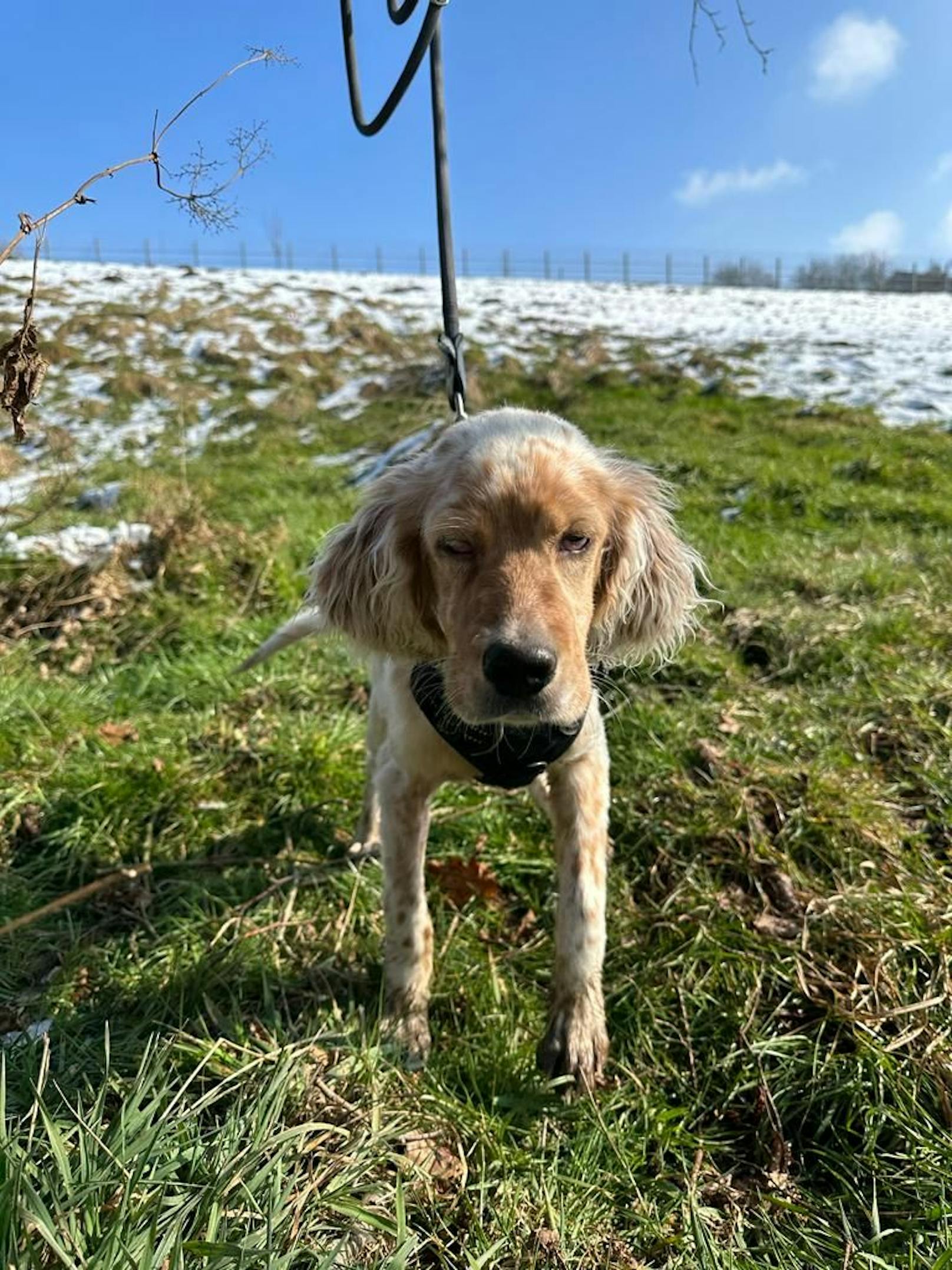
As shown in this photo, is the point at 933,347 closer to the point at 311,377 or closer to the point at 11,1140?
the point at 311,377

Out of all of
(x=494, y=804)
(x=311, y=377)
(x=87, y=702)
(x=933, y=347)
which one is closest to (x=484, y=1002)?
(x=494, y=804)

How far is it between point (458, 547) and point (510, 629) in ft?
1.30

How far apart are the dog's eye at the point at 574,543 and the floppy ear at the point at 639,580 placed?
28cm

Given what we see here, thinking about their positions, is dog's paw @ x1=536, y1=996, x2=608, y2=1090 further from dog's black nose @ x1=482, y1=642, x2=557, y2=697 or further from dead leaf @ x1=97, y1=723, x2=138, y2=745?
dead leaf @ x1=97, y1=723, x2=138, y2=745

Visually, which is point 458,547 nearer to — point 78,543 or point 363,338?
point 78,543

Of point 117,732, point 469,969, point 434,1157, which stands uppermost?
point 117,732

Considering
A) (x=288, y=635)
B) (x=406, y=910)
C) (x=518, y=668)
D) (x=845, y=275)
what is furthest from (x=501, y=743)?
(x=845, y=275)

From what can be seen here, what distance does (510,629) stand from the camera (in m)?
1.94

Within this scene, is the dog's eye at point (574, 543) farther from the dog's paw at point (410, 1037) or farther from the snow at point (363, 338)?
the snow at point (363, 338)

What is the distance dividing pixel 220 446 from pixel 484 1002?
416 inches

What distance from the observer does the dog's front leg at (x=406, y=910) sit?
2322 mm

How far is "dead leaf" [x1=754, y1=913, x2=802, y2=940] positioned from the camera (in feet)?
8.07

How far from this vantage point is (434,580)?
7.98 feet

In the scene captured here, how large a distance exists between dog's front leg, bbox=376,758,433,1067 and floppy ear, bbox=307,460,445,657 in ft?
1.35
